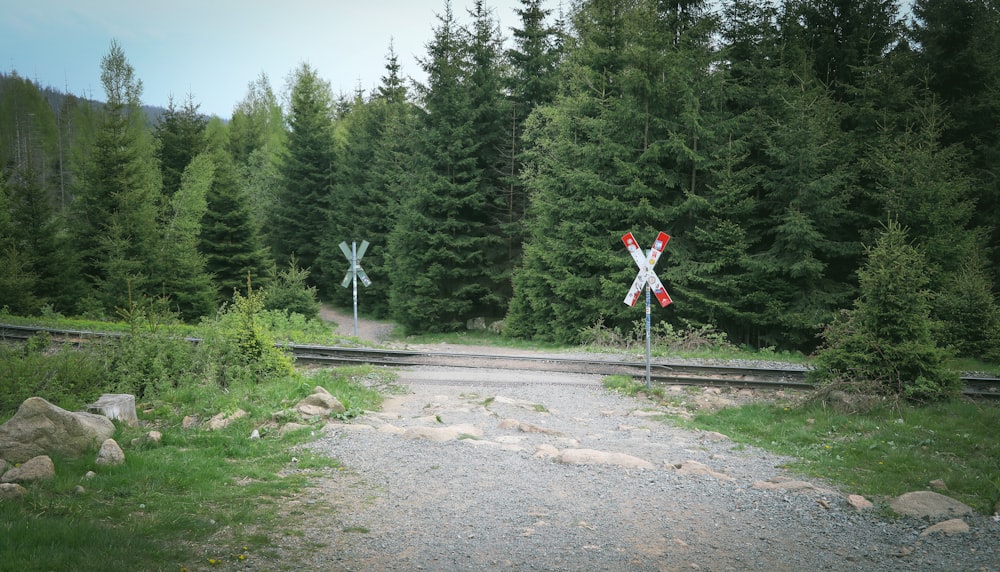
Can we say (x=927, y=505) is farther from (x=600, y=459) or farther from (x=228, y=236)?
(x=228, y=236)

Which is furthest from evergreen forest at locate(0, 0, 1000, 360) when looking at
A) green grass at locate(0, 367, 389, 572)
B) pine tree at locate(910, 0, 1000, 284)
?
green grass at locate(0, 367, 389, 572)

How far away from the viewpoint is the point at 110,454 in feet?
22.1

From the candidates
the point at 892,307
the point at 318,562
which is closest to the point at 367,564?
the point at 318,562

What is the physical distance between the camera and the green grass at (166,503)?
4648 mm

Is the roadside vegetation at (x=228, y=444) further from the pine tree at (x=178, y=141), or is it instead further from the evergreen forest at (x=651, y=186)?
the pine tree at (x=178, y=141)

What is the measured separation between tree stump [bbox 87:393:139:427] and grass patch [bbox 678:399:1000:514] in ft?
29.0

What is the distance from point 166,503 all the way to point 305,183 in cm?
4420

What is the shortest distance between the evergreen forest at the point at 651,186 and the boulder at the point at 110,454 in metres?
11.4

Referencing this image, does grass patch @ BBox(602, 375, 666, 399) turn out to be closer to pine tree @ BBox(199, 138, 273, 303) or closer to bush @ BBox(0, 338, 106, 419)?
bush @ BBox(0, 338, 106, 419)

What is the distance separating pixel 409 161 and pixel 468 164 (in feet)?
16.8

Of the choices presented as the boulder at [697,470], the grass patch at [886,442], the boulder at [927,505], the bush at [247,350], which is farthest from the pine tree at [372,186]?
the boulder at [927,505]

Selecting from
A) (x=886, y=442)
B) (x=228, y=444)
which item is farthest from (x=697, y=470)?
(x=228, y=444)

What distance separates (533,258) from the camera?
2714cm

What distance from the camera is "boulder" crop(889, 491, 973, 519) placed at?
6238 millimetres
